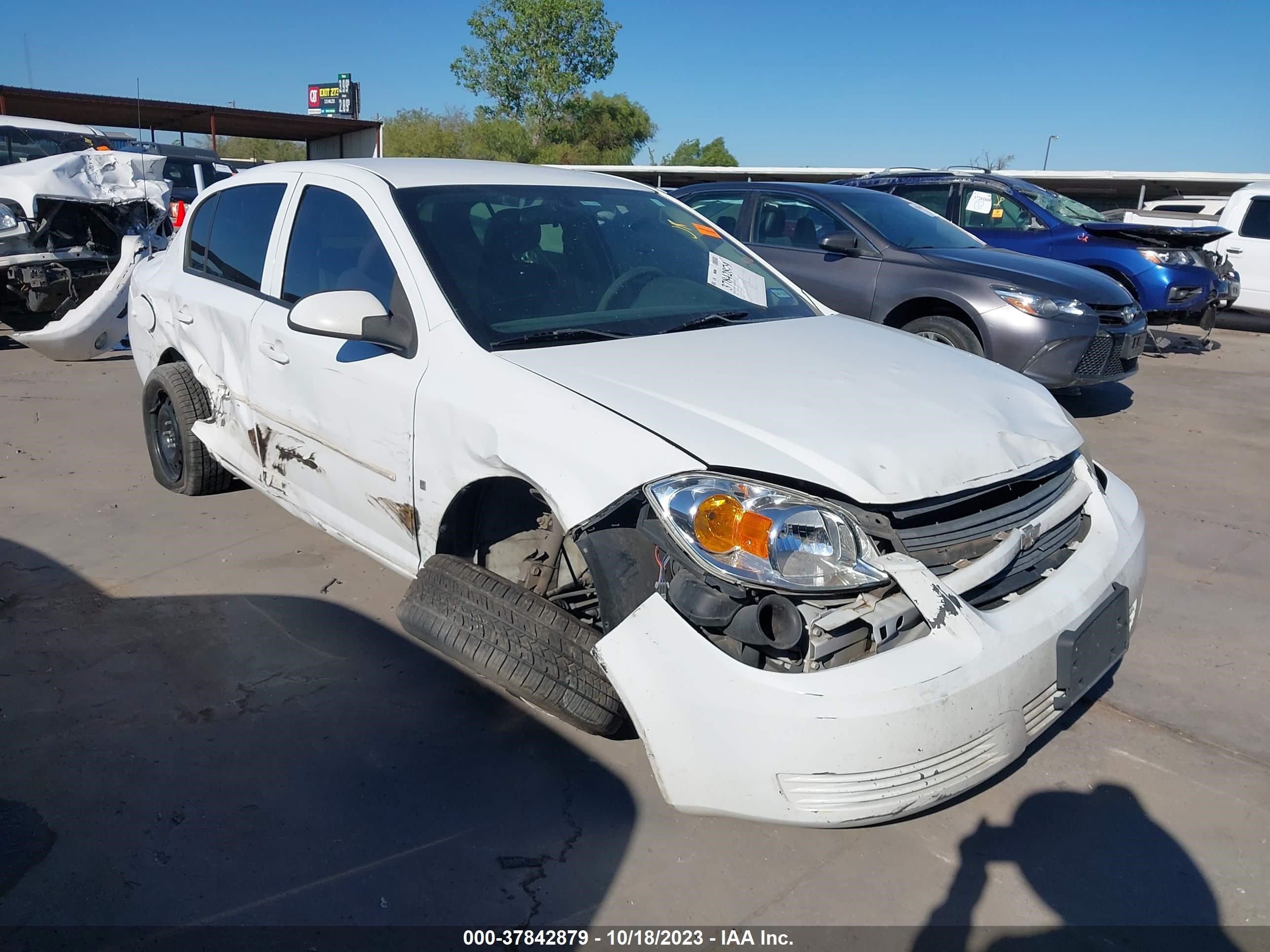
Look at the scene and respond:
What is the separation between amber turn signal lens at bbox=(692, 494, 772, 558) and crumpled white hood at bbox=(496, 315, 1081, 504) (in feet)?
0.32

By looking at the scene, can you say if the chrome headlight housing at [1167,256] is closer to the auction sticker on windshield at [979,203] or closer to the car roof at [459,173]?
the auction sticker on windshield at [979,203]

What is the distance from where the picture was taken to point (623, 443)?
2342mm

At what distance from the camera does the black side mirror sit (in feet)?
22.1

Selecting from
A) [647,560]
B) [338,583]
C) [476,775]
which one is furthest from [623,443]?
[338,583]

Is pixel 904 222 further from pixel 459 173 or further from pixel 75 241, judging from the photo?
pixel 75 241

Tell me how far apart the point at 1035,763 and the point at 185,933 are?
2.29 meters

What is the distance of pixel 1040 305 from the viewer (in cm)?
640

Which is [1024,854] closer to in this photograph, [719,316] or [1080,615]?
[1080,615]

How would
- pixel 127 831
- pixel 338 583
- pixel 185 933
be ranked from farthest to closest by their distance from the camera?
pixel 338 583
pixel 127 831
pixel 185 933

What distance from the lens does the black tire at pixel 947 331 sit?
652 centimetres

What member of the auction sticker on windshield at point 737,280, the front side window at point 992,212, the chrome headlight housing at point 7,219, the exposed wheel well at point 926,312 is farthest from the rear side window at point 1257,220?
the chrome headlight housing at point 7,219

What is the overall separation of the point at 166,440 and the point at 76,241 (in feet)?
15.7

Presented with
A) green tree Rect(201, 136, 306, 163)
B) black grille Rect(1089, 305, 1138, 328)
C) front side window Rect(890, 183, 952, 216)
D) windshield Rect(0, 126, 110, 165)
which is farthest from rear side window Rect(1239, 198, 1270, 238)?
green tree Rect(201, 136, 306, 163)

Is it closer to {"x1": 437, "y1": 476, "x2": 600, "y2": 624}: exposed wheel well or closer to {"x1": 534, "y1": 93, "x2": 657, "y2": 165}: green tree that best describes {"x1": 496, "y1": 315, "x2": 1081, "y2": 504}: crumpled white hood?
{"x1": 437, "y1": 476, "x2": 600, "y2": 624}: exposed wheel well
